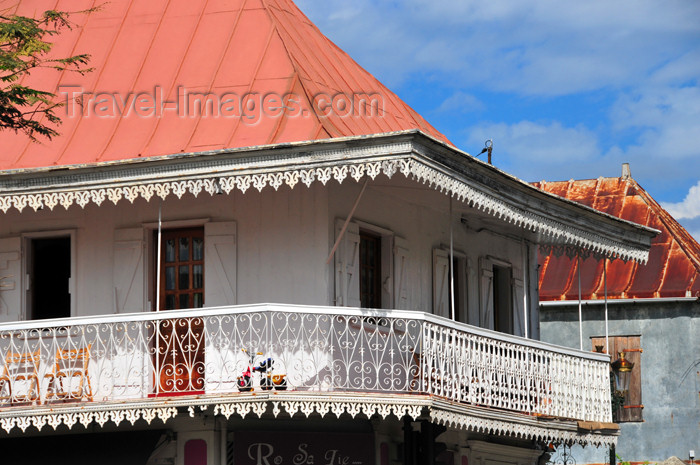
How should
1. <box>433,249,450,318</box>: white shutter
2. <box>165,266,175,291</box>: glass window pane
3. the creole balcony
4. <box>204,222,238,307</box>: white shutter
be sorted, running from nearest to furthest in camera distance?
the creole balcony
<box>204,222,238,307</box>: white shutter
<box>165,266,175,291</box>: glass window pane
<box>433,249,450,318</box>: white shutter

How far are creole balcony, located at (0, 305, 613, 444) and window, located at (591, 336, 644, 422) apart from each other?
1158cm

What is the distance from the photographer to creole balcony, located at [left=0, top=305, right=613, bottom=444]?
17.0 meters

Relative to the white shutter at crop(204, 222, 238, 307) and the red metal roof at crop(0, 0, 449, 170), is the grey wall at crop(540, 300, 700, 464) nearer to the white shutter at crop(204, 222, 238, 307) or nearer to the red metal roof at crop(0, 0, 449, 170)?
the red metal roof at crop(0, 0, 449, 170)

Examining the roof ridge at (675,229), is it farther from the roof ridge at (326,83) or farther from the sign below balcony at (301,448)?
the sign below balcony at (301,448)

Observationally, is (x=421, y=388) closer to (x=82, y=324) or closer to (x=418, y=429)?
(x=418, y=429)

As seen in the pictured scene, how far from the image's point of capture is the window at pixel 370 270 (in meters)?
19.9

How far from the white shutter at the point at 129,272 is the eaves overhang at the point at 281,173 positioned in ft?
2.06

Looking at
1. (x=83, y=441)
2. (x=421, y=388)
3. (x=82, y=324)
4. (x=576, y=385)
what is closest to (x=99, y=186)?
(x=82, y=324)

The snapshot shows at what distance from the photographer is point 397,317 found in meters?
17.2

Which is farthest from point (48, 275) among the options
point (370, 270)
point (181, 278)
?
point (370, 270)

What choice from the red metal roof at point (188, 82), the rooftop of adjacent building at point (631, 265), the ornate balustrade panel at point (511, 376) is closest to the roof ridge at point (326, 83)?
the red metal roof at point (188, 82)

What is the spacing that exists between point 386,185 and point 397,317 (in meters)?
3.29

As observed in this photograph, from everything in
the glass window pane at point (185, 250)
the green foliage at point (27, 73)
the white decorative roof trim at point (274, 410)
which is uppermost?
the green foliage at point (27, 73)

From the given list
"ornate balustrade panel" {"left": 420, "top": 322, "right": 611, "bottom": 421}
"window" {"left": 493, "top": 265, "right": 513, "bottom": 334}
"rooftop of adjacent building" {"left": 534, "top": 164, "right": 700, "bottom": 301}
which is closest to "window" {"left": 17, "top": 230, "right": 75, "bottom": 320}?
"ornate balustrade panel" {"left": 420, "top": 322, "right": 611, "bottom": 421}
